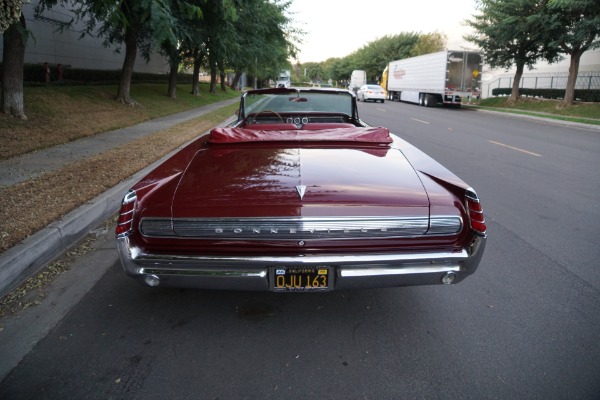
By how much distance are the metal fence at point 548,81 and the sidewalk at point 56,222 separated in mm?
28907

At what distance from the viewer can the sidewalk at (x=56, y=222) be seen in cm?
348

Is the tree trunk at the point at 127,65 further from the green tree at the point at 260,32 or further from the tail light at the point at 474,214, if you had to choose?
the tail light at the point at 474,214

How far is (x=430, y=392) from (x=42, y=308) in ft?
8.76

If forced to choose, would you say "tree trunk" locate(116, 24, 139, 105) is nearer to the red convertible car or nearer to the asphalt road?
the asphalt road

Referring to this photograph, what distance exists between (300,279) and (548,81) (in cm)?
3598

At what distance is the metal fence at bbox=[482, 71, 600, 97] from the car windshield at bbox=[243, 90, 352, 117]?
93.5 feet

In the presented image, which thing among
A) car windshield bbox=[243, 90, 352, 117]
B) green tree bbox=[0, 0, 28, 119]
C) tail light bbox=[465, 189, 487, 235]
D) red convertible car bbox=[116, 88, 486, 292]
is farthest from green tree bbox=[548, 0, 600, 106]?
red convertible car bbox=[116, 88, 486, 292]

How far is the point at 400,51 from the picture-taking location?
219 feet

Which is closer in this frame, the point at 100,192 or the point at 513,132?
the point at 100,192

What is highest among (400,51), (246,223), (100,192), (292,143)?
(400,51)

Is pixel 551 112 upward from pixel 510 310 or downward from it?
upward

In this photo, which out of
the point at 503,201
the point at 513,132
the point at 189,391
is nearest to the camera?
the point at 189,391

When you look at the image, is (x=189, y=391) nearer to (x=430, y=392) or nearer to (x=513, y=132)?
(x=430, y=392)

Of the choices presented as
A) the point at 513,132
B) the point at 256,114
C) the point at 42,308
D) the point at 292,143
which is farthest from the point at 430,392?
the point at 513,132
